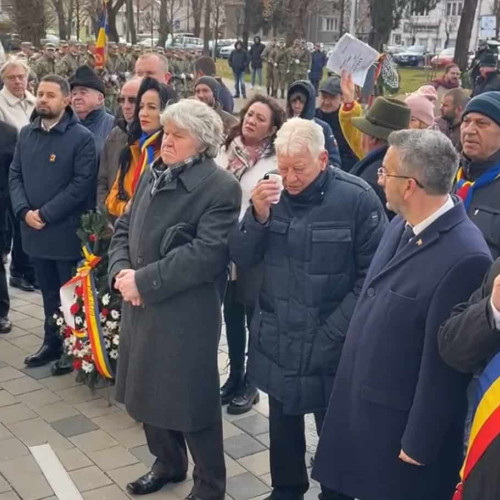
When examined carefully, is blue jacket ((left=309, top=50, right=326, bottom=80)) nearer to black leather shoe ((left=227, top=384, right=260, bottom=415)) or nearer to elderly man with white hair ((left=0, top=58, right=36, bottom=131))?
elderly man with white hair ((left=0, top=58, right=36, bottom=131))

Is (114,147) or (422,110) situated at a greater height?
(422,110)

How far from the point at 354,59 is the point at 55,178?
7.43ft

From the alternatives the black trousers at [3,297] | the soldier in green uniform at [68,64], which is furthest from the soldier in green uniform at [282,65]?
the black trousers at [3,297]

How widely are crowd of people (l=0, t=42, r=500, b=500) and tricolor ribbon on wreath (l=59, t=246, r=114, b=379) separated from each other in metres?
0.32

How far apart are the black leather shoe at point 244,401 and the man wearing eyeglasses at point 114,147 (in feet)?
4.79

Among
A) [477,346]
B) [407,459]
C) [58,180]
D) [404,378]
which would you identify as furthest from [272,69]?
[477,346]

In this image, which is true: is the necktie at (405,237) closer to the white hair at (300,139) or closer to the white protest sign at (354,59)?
the white hair at (300,139)

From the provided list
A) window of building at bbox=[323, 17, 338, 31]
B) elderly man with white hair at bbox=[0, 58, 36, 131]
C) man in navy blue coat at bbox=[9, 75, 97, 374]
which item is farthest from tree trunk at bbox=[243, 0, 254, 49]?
man in navy blue coat at bbox=[9, 75, 97, 374]

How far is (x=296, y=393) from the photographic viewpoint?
340 centimetres

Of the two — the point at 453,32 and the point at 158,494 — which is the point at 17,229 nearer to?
the point at 158,494

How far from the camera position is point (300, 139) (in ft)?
10.8

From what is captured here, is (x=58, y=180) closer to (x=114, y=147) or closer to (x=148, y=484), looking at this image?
(x=114, y=147)

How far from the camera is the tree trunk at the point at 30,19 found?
28.0 m

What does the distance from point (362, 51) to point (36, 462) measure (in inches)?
138
